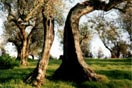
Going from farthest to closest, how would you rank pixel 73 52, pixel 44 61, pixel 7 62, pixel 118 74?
pixel 7 62 → pixel 118 74 → pixel 73 52 → pixel 44 61

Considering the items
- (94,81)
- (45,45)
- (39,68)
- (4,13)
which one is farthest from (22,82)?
(4,13)

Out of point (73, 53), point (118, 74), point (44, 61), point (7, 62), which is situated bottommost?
point (118, 74)

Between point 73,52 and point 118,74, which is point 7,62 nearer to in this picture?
point 73,52

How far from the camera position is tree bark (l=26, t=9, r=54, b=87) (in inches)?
1042

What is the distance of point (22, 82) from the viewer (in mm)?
26219

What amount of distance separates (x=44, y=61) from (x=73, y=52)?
9.74 feet

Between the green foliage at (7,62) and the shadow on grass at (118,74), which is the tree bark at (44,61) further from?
the green foliage at (7,62)

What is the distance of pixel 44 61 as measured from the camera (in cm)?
2748

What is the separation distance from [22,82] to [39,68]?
5.49ft

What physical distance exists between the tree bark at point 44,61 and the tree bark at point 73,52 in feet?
5.56

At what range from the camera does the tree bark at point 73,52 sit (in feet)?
94.0

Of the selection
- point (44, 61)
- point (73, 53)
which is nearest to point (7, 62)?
point (73, 53)

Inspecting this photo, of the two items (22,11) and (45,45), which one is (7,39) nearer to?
(22,11)

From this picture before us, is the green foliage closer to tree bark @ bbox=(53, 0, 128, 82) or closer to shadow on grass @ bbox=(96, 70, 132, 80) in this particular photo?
tree bark @ bbox=(53, 0, 128, 82)
